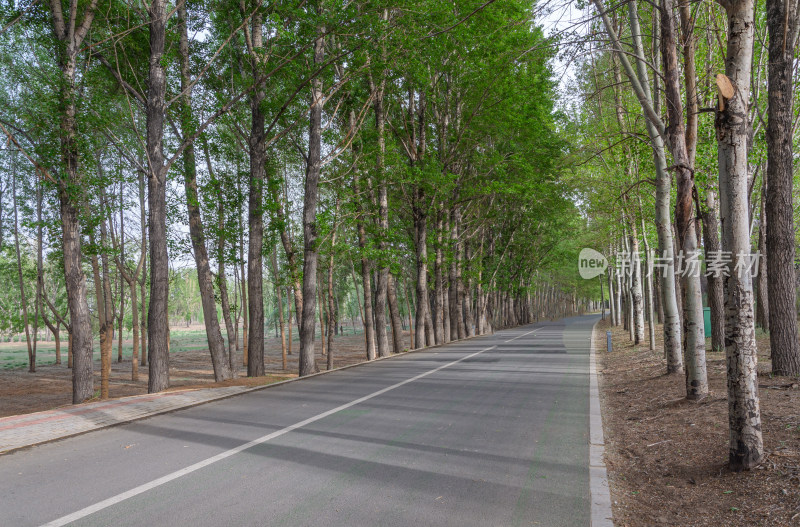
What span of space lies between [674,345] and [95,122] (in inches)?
617

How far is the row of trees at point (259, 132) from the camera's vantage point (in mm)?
12156

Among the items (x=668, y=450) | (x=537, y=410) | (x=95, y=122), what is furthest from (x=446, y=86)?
(x=668, y=450)

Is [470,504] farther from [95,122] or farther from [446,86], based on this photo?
[446,86]

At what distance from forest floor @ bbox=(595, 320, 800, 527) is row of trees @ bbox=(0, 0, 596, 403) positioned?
4.83m

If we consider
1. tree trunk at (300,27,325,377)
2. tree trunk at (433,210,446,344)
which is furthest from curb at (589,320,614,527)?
tree trunk at (433,210,446,344)

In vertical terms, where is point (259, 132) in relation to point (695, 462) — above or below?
above

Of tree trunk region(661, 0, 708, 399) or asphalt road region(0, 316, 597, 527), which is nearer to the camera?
asphalt road region(0, 316, 597, 527)

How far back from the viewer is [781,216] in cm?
906

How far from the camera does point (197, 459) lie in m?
5.39

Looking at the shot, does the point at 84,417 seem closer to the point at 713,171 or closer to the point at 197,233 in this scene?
the point at 197,233

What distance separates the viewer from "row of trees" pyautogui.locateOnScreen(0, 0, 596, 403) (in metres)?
12.2

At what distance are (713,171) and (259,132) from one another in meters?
13.2

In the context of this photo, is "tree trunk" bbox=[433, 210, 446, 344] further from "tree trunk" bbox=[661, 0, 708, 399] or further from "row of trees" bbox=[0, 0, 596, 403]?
"tree trunk" bbox=[661, 0, 708, 399]
